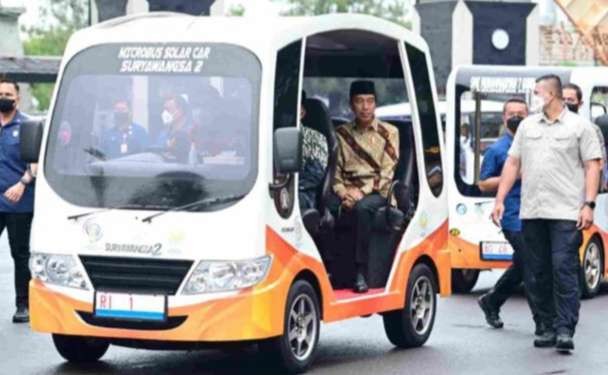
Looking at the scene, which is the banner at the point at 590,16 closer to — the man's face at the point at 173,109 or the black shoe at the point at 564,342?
the black shoe at the point at 564,342

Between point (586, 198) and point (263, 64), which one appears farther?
point (586, 198)

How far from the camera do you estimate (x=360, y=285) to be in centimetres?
1197

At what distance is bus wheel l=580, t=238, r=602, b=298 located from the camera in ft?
55.1

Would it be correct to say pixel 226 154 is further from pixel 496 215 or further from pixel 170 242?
pixel 496 215

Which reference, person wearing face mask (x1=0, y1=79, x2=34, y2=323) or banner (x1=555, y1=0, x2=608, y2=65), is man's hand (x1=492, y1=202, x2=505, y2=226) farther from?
banner (x1=555, y1=0, x2=608, y2=65)

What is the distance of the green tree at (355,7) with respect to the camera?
79312 mm

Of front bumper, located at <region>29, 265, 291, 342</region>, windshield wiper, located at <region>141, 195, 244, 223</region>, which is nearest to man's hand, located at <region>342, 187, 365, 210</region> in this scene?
front bumper, located at <region>29, 265, 291, 342</region>

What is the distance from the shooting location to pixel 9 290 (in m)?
16.7

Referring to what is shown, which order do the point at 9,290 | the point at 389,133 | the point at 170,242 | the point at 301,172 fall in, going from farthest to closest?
the point at 9,290 → the point at 389,133 → the point at 301,172 → the point at 170,242

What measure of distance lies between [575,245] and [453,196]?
16.7 feet

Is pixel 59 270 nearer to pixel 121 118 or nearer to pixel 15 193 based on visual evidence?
pixel 121 118


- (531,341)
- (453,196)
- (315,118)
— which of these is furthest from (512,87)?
(315,118)

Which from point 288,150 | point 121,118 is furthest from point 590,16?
point 288,150

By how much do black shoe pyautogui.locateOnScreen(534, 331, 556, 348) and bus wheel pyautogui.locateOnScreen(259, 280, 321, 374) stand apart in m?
2.00
